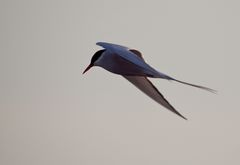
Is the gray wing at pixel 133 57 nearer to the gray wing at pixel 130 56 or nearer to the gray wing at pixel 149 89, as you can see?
the gray wing at pixel 130 56

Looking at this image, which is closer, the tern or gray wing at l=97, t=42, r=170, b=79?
gray wing at l=97, t=42, r=170, b=79

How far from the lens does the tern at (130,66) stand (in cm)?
519

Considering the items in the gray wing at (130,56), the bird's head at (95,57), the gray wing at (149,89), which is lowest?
the gray wing at (149,89)

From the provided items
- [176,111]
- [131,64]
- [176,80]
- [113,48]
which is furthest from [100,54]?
Answer: [176,80]

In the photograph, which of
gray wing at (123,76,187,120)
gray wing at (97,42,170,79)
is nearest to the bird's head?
gray wing at (97,42,170,79)

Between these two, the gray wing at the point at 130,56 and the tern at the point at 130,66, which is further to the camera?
Result: the tern at the point at 130,66

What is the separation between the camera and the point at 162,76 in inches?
189

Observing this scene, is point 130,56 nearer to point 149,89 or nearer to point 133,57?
point 133,57

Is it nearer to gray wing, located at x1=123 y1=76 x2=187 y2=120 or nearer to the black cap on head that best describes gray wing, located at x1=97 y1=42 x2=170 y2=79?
the black cap on head

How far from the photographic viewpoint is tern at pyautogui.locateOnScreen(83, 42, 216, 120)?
519 centimetres

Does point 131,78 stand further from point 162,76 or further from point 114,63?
point 162,76

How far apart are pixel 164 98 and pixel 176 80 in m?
1.60

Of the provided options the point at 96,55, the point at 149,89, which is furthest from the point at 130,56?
the point at 96,55

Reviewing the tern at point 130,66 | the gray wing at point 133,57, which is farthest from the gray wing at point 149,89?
the gray wing at point 133,57
